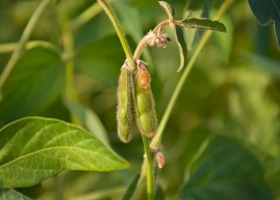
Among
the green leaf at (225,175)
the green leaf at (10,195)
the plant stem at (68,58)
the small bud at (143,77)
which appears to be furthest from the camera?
the plant stem at (68,58)

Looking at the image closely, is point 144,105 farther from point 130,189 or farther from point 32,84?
point 32,84

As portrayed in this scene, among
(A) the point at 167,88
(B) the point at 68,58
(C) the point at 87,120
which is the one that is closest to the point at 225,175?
(C) the point at 87,120

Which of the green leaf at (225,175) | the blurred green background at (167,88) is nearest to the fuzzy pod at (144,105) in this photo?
the blurred green background at (167,88)

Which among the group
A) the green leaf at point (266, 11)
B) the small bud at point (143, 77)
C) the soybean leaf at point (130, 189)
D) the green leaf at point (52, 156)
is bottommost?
the soybean leaf at point (130, 189)

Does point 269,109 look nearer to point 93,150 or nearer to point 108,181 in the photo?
point 108,181

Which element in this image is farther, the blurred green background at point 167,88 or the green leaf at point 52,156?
the blurred green background at point 167,88

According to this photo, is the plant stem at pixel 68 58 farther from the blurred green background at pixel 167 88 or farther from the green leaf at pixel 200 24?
the green leaf at pixel 200 24
